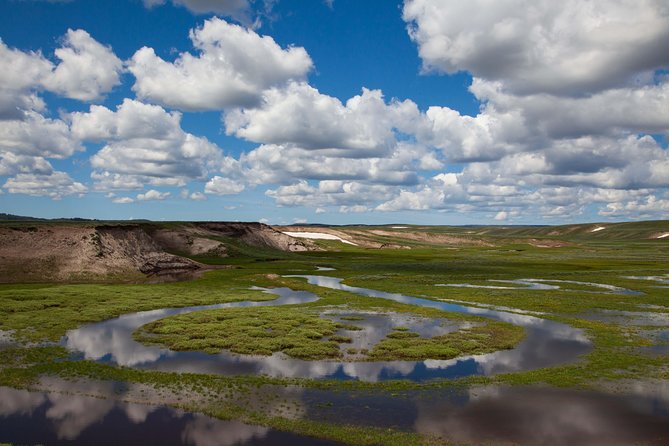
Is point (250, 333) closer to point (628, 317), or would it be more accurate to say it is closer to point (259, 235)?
point (628, 317)

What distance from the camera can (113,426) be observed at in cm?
2256

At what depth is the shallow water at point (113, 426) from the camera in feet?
69.3

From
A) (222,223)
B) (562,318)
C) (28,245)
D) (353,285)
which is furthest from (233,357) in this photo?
(222,223)

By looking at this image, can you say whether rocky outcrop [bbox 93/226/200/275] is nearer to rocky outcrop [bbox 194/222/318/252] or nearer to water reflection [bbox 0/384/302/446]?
rocky outcrop [bbox 194/222/318/252]

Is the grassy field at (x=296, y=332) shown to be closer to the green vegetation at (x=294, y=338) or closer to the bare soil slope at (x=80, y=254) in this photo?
the green vegetation at (x=294, y=338)

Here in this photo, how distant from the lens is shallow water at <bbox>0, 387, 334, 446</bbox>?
69.3 feet

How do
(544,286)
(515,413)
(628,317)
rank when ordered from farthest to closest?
(544,286) < (628,317) < (515,413)

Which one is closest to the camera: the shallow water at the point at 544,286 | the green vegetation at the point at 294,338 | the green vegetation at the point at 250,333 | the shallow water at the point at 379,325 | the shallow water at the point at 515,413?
the shallow water at the point at 515,413

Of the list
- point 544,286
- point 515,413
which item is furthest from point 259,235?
point 515,413

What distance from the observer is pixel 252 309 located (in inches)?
2136

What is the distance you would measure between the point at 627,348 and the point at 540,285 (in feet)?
146

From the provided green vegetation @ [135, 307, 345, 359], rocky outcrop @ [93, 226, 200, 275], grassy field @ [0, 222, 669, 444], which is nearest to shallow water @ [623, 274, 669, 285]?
grassy field @ [0, 222, 669, 444]

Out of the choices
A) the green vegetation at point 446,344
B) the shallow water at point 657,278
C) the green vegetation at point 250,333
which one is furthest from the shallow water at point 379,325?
the shallow water at point 657,278


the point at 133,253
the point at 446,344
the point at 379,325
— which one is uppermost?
the point at 133,253
